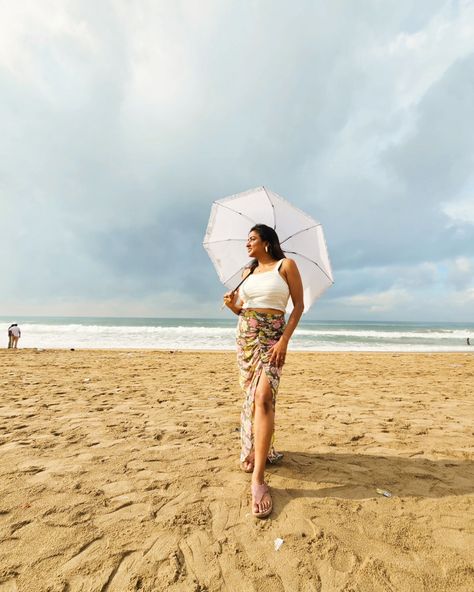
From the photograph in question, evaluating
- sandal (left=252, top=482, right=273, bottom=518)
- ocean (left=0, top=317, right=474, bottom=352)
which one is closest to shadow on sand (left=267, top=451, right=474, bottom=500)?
sandal (left=252, top=482, right=273, bottom=518)

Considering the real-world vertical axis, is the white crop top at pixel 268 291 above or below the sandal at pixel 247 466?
above

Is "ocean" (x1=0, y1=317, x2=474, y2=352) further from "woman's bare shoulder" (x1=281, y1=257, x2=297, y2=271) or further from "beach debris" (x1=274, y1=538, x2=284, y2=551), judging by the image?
"beach debris" (x1=274, y1=538, x2=284, y2=551)

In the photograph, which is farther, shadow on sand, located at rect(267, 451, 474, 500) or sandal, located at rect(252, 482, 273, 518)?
shadow on sand, located at rect(267, 451, 474, 500)

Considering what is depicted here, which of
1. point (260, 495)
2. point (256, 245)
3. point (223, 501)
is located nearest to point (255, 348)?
point (256, 245)

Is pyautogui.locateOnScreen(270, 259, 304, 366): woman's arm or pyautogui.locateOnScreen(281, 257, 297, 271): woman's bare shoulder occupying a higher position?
pyautogui.locateOnScreen(281, 257, 297, 271): woman's bare shoulder

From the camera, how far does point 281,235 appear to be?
335 cm

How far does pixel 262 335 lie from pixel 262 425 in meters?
0.74

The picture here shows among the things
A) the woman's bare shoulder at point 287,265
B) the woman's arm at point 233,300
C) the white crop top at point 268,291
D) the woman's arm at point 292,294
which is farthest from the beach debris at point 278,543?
the woman's bare shoulder at point 287,265

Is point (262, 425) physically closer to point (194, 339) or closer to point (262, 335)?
point (262, 335)

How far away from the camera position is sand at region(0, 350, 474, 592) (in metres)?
1.87

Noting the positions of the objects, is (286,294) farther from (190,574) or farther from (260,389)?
(190,574)

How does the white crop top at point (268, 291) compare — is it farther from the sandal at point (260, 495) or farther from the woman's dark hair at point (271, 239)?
the sandal at point (260, 495)

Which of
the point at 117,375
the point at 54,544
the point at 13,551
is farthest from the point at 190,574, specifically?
the point at 117,375

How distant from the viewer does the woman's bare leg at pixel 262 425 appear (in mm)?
2580
